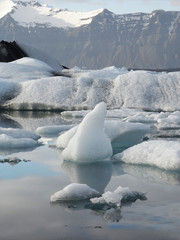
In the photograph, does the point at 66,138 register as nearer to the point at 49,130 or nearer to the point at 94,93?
the point at 49,130

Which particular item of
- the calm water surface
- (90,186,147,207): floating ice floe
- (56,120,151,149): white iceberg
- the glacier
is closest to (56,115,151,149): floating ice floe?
(56,120,151,149): white iceberg

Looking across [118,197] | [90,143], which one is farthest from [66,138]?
[118,197]

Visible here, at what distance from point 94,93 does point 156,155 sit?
39.5 ft

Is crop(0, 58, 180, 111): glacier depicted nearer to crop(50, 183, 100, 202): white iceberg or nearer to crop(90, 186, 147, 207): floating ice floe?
crop(90, 186, 147, 207): floating ice floe

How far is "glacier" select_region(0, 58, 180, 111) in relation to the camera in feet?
59.7

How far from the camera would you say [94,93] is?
18703mm

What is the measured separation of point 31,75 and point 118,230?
18454 millimetres

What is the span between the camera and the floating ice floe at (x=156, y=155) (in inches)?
256

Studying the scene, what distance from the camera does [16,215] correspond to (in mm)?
4598

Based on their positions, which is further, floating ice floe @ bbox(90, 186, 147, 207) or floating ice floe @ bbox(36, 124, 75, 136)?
floating ice floe @ bbox(36, 124, 75, 136)

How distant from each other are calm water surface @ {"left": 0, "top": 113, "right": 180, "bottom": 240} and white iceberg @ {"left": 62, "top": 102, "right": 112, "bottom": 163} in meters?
0.15

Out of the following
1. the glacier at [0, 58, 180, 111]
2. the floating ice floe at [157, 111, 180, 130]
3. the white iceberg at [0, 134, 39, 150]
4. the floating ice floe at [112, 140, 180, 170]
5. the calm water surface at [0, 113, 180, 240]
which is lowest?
the calm water surface at [0, 113, 180, 240]

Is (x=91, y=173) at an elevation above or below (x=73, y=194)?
above

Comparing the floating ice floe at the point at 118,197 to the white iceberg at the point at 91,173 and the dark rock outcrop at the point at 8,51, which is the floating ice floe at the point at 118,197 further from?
the dark rock outcrop at the point at 8,51
